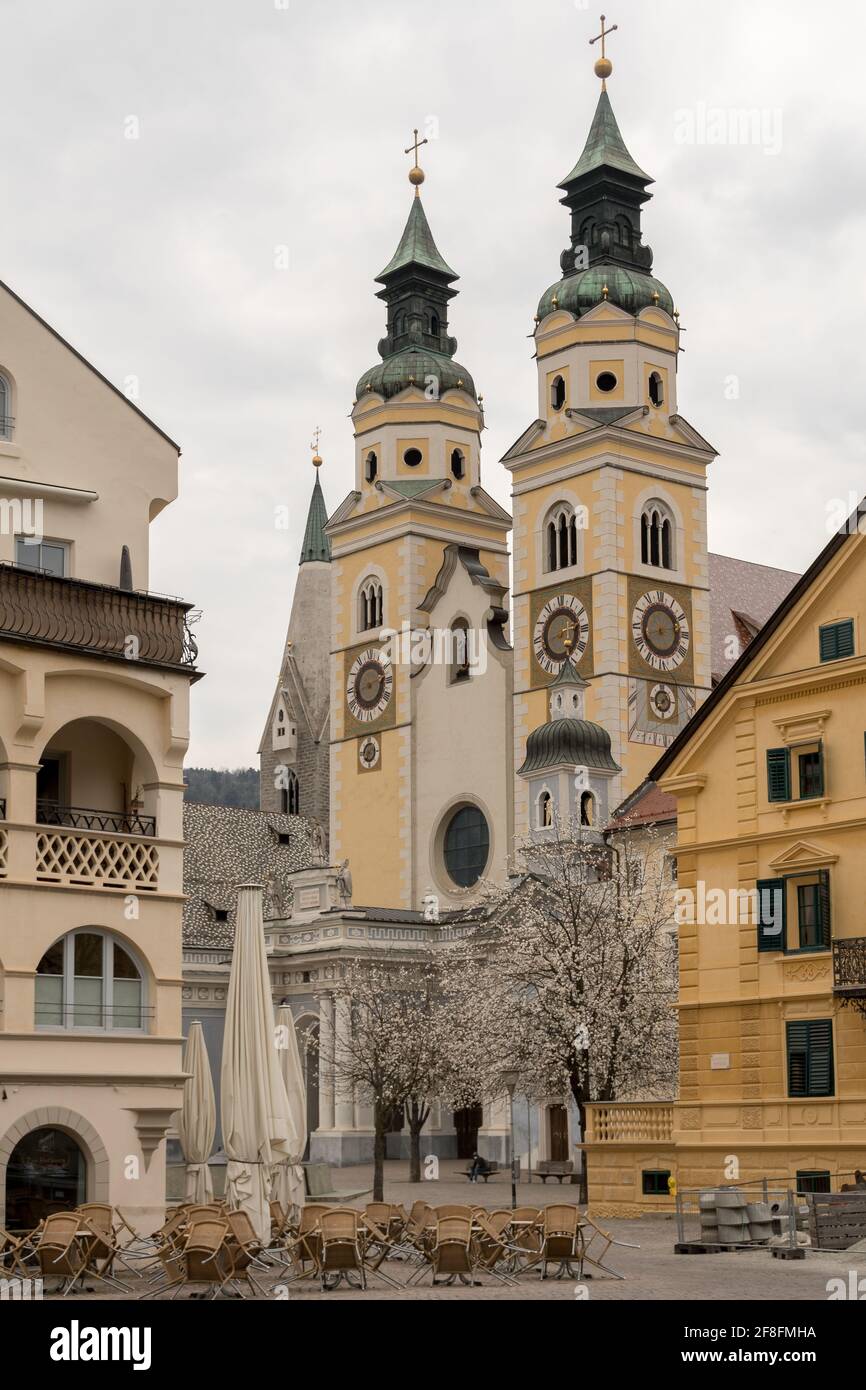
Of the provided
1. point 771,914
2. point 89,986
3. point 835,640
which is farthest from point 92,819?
point 835,640

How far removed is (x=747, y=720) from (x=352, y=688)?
41.4 metres

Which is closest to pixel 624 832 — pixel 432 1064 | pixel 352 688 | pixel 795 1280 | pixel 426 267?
pixel 432 1064

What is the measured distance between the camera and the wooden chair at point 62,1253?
23844mm

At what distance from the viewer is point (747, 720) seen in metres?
37.2

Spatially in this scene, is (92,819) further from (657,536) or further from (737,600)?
(737,600)

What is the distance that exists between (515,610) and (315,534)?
4163cm

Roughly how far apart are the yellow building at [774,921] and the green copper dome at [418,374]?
1710 inches

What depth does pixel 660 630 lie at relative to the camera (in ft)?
227

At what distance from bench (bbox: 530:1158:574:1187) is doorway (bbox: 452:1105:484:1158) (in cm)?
872

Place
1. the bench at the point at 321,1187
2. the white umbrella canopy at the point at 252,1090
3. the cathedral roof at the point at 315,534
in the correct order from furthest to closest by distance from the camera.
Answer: the cathedral roof at the point at 315,534
the bench at the point at 321,1187
the white umbrella canopy at the point at 252,1090

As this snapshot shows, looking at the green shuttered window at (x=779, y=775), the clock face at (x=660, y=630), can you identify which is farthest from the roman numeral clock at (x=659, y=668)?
the green shuttered window at (x=779, y=775)

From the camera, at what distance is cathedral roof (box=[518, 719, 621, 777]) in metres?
64.8

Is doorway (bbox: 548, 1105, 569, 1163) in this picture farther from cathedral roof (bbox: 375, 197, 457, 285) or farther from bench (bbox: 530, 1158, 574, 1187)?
cathedral roof (bbox: 375, 197, 457, 285)

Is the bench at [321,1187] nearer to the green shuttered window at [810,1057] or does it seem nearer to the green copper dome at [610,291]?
the green shuttered window at [810,1057]
